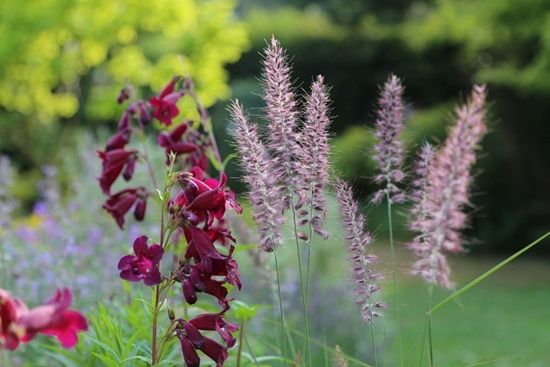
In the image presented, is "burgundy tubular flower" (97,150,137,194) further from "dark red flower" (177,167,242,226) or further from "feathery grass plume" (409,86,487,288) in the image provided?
"feathery grass plume" (409,86,487,288)

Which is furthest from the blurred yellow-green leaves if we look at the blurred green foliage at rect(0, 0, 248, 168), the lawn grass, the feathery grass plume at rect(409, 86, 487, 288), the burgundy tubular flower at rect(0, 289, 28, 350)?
the burgundy tubular flower at rect(0, 289, 28, 350)

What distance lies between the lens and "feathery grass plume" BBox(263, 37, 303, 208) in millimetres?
2051

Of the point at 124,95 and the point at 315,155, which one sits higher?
the point at 124,95

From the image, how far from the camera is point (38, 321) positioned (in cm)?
149

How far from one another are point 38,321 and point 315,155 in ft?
2.52

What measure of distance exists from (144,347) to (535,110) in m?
14.5

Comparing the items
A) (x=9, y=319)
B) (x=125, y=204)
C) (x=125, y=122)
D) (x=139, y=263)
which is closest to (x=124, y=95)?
(x=125, y=122)

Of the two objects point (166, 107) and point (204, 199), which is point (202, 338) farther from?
point (166, 107)

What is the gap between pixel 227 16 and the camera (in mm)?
12000

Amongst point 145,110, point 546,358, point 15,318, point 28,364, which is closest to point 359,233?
point 15,318

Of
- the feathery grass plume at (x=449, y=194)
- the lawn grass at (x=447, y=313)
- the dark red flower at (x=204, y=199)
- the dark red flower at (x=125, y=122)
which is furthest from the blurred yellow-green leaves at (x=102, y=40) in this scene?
the feathery grass plume at (x=449, y=194)

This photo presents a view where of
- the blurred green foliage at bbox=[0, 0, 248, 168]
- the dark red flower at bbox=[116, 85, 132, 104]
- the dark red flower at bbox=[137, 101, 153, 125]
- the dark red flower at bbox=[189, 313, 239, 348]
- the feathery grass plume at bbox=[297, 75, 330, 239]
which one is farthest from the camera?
the blurred green foliage at bbox=[0, 0, 248, 168]

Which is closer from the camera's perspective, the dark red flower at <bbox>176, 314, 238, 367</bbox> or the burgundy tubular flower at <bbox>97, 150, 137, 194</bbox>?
the dark red flower at <bbox>176, 314, 238, 367</bbox>

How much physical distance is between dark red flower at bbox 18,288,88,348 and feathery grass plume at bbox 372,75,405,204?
3.18ft
